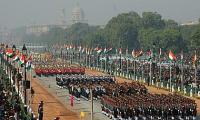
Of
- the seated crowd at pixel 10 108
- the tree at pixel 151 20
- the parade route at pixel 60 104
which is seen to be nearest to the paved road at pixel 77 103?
the parade route at pixel 60 104

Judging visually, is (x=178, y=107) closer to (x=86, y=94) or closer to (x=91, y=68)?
(x=86, y=94)

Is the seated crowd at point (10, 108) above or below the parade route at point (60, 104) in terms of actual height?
above

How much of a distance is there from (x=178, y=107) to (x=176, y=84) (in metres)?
22.7

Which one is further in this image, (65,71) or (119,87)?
(65,71)

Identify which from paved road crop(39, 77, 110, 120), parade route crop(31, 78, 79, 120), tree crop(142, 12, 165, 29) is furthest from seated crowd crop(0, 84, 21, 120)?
tree crop(142, 12, 165, 29)

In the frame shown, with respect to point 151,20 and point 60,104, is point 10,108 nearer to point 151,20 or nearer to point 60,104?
point 60,104

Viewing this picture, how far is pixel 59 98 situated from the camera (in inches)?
2077

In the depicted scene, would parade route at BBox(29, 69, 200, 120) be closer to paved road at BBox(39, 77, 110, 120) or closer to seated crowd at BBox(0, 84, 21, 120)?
paved road at BBox(39, 77, 110, 120)

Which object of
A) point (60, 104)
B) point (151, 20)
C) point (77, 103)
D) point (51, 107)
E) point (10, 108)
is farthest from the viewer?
point (151, 20)

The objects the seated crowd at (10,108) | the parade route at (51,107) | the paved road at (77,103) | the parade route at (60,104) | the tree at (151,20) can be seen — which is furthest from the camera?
the tree at (151,20)

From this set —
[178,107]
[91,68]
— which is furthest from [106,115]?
[91,68]

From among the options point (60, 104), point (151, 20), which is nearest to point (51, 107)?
point (60, 104)

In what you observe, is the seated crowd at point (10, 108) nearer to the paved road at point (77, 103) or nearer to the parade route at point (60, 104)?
the parade route at point (60, 104)

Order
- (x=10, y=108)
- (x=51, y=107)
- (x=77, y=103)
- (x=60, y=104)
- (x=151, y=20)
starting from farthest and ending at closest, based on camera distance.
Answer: (x=151, y=20)
(x=77, y=103)
(x=60, y=104)
(x=51, y=107)
(x=10, y=108)
